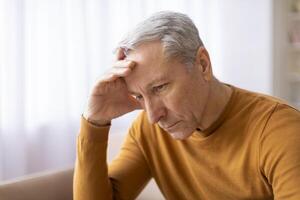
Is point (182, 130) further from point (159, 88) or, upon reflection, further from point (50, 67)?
point (50, 67)

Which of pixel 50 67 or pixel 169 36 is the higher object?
pixel 169 36

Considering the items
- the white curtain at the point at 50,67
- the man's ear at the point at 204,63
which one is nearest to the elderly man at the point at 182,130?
the man's ear at the point at 204,63

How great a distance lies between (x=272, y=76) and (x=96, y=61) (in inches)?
60.3

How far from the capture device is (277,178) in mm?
1141

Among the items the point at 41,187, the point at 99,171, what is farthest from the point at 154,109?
the point at 41,187

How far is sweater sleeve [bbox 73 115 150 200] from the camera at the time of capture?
4.59 ft

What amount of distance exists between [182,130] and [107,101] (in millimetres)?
297

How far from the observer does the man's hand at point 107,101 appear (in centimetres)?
140

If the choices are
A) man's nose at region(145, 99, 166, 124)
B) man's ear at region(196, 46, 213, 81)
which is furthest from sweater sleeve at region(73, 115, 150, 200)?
man's ear at region(196, 46, 213, 81)

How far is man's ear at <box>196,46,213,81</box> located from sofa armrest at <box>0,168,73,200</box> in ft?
2.06

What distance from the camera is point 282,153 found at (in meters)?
1.14

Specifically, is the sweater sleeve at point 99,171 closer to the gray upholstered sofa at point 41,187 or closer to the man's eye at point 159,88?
the gray upholstered sofa at point 41,187

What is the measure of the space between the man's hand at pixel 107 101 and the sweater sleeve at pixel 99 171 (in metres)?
0.03

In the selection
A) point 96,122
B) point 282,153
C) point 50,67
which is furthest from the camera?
point 50,67
